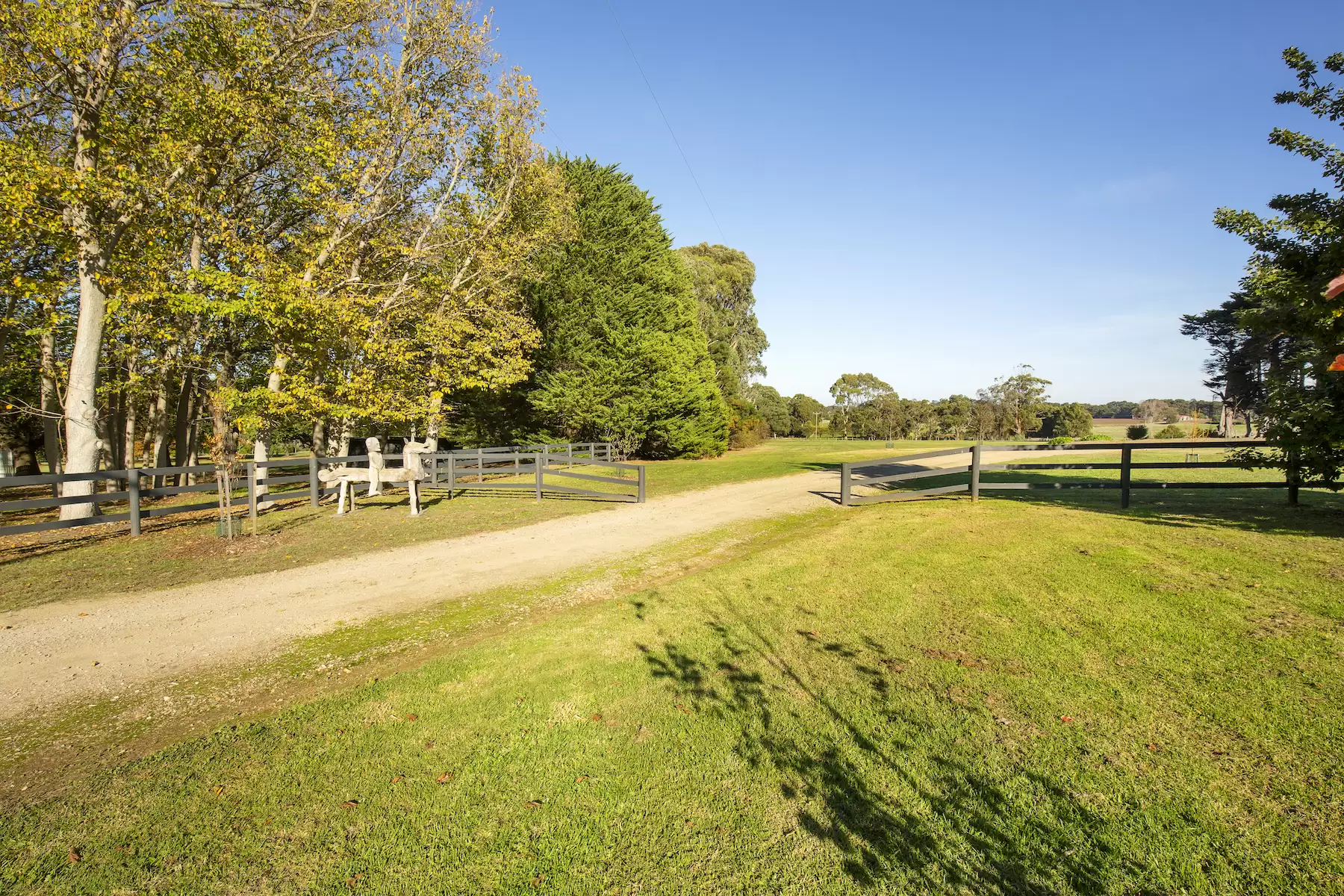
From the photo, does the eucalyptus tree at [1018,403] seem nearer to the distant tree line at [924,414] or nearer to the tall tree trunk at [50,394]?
the distant tree line at [924,414]

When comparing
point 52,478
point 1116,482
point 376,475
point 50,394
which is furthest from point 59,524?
point 1116,482

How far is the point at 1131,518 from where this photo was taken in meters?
9.23

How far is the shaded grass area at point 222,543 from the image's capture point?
7391 mm

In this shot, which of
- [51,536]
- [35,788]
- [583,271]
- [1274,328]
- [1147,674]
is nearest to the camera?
[35,788]

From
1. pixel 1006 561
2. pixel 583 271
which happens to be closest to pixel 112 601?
pixel 1006 561

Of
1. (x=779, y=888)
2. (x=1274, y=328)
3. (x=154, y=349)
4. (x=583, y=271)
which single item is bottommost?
(x=779, y=888)

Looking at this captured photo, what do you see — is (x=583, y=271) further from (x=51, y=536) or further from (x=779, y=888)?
(x=779, y=888)

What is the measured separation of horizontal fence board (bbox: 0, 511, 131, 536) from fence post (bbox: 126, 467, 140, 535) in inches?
4.3

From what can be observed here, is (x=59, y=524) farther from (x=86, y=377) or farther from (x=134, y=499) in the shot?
(x=86, y=377)

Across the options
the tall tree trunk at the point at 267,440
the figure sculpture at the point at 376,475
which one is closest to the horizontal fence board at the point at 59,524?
the tall tree trunk at the point at 267,440

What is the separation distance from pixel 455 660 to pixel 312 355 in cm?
1283

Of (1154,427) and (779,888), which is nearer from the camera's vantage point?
(779,888)

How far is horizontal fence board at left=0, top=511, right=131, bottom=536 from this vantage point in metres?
8.85

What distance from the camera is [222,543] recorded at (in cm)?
944
